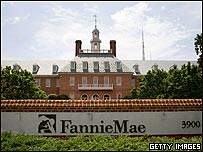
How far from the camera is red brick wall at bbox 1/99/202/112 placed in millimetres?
8742

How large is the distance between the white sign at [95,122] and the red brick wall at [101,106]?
112mm

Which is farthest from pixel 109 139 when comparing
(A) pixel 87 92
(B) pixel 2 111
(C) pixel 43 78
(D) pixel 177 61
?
(D) pixel 177 61

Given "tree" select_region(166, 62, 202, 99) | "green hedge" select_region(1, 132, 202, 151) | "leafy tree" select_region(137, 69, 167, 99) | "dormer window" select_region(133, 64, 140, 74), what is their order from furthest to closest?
"dormer window" select_region(133, 64, 140, 74) → "leafy tree" select_region(137, 69, 167, 99) → "tree" select_region(166, 62, 202, 99) → "green hedge" select_region(1, 132, 202, 151)

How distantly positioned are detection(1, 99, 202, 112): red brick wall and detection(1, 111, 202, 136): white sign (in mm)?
112

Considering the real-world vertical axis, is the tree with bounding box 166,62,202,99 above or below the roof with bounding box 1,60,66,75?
below

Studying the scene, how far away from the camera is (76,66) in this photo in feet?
162

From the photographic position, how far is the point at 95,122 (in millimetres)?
8766

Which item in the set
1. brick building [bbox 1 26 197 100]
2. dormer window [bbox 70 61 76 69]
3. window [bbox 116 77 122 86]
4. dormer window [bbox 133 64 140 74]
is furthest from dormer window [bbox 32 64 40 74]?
dormer window [bbox 133 64 140 74]

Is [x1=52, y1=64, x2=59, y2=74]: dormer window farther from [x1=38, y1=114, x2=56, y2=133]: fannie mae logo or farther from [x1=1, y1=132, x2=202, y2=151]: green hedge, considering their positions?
[x1=1, y1=132, x2=202, y2=151]: green hedge

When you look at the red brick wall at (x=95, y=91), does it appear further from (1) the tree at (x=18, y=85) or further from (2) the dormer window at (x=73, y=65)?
(1) the tree at (x=18, y=85)

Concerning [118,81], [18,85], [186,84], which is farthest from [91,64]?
[186,84]

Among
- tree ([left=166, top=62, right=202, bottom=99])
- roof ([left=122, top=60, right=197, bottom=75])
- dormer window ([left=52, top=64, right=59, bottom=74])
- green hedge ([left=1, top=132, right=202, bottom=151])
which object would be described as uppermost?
roof ([left=122, top=60, right=197, bottom=75])

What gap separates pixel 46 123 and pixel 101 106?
161 centimetres

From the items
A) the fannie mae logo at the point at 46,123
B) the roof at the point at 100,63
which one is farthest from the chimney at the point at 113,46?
the fannie mae logo at the point at 46,123
